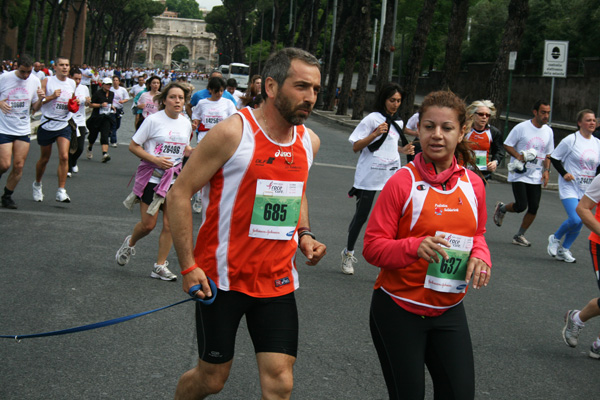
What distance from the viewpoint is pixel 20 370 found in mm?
4809

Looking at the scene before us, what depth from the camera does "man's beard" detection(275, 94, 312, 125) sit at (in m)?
3.43

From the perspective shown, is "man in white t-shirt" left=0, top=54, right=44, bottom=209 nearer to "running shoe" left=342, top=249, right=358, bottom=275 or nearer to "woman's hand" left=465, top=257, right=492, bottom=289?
"running shoe" left=342, top=249, right=358, bottom=275

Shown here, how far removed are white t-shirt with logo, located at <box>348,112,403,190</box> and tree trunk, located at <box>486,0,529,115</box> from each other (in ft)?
48.6

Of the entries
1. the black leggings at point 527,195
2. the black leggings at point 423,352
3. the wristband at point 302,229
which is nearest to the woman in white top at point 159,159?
the wristband at point 302,229

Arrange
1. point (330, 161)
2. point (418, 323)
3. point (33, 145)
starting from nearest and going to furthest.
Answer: point (418, 323), point (33, 145), point (330, 161)

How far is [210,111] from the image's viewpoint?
1207 centimetres

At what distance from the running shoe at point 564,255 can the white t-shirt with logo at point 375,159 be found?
2.93 metres

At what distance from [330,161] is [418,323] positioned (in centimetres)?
1743

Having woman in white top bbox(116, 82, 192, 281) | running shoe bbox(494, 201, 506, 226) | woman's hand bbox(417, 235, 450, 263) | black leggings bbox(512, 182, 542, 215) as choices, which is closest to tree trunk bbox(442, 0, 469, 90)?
running shoe bbox(494, 201, 506, 226)

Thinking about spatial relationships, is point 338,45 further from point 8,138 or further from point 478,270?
point 478,270

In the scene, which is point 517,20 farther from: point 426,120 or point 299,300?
point 426,120

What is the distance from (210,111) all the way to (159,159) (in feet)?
15.7

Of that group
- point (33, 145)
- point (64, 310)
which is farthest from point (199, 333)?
point (33, 145)

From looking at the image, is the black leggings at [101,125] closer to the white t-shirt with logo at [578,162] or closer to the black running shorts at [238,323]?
the white t-shirt with logo at [578,162]
